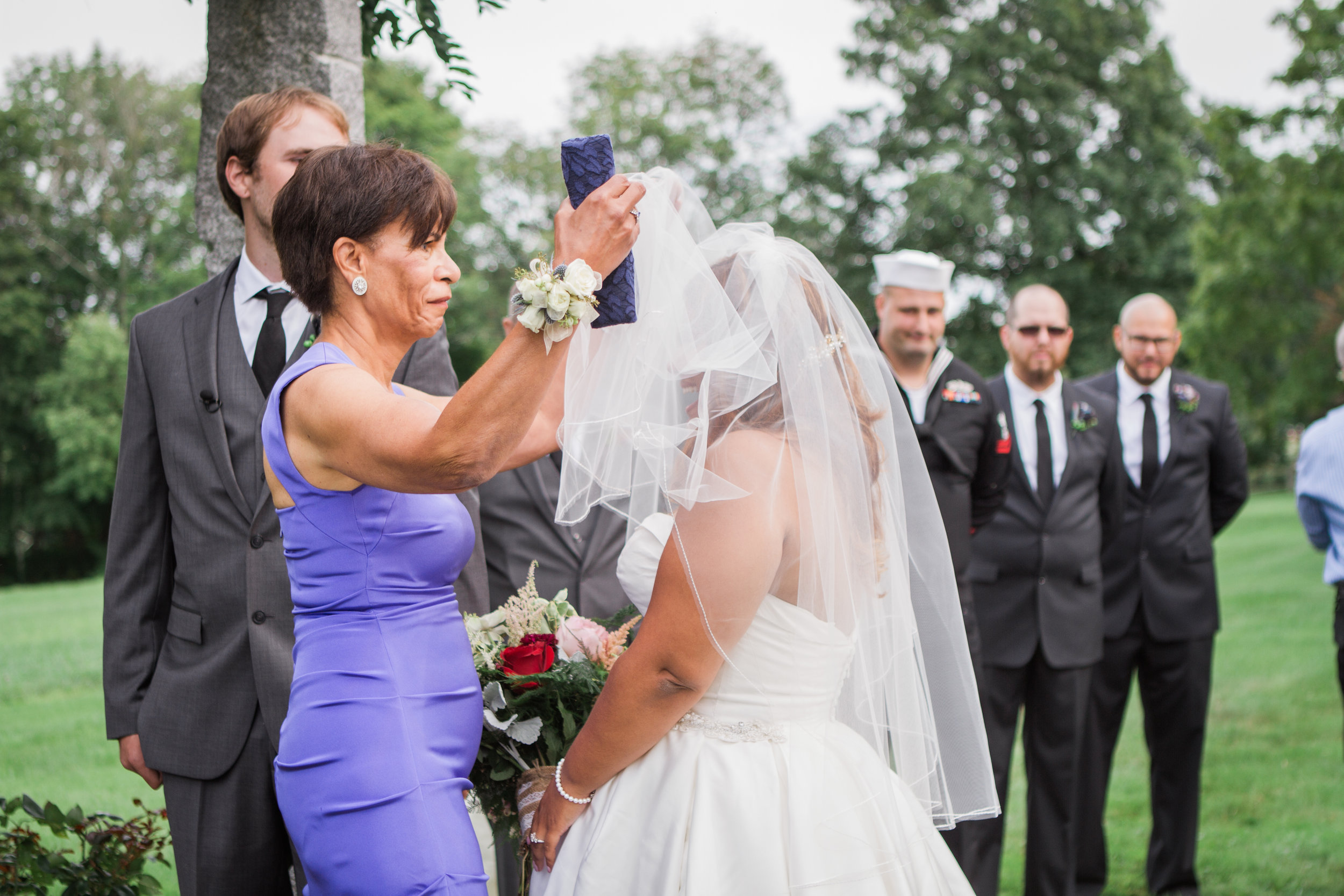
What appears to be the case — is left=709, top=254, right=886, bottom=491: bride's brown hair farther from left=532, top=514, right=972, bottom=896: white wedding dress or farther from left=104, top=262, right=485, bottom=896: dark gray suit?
left=104, top=262, right=485, bottom=896: dark gray suit

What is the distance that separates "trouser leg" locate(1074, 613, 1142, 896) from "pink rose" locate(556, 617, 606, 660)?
3.64 m

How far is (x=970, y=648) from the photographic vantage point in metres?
4.74

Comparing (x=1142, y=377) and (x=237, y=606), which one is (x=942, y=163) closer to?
(x=1142, y=377)

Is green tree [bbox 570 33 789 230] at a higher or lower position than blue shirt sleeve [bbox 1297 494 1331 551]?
higher

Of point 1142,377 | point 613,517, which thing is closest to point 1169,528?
point 1142,377

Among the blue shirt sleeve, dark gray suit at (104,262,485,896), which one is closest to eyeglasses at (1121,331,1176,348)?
the blue shirt sleeve

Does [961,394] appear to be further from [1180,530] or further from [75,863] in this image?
[75,863]

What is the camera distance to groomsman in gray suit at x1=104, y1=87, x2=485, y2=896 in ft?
8.82

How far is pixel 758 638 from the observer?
2355 millimetres

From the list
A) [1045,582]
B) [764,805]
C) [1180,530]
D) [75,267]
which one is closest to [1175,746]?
[1180,530]

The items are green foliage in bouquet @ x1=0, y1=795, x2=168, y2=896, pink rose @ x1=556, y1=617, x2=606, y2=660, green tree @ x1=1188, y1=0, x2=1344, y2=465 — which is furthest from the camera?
green tree @ x1=1188, y1=0, x2=1344, y2=465

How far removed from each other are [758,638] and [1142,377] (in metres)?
4.34

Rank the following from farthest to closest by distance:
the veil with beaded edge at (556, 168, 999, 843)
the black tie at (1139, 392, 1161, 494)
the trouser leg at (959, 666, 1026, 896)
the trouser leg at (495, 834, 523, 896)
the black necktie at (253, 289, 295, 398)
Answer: the black tie at (1139, 392, 1161, 494) < the trouser leg at (959, 666, 1026, 896) < the trouser leg at (495, 834, 523, 896) < the black necktie at (253, 289, 295, 398) < the veil with beaded edge at (556, 168, 999, 843)

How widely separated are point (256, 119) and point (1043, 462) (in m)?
4.02
